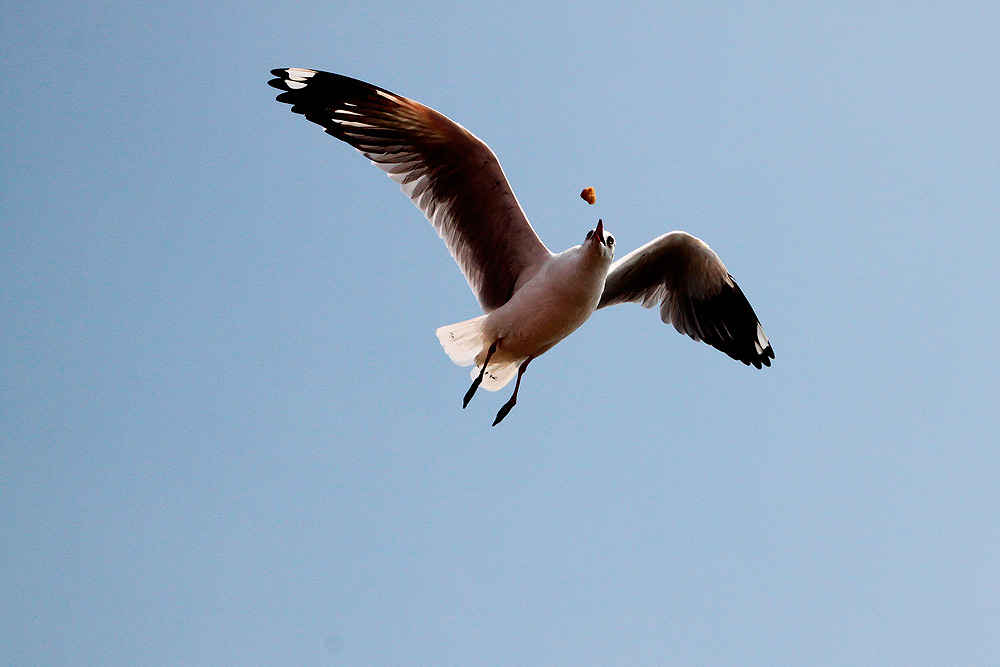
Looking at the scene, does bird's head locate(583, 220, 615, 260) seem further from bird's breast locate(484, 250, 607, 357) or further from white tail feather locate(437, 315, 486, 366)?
white tail feather locate(437, 315, 486, 366)

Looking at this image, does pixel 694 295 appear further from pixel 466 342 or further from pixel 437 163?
pixel 437 163

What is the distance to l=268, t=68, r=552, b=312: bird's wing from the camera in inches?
228

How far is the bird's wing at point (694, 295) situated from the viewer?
684 centimetres

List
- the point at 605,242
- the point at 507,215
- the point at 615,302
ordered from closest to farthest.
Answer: the point at 605,242 < the point at 507,215 < the point at 615,302

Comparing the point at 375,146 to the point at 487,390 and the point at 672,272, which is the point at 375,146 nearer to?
the point at 487,390

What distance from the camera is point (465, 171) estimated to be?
599cm

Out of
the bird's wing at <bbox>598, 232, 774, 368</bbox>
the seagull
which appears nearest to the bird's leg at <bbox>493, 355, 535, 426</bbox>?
the seagull

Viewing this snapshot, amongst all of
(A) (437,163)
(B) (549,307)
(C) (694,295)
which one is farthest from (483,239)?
(C) (694,295)

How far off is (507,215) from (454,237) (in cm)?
39

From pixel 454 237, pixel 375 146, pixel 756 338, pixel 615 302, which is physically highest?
pixel 375 146

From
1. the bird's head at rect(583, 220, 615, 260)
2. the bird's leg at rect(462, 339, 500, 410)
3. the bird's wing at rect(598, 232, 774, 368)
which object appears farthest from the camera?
the bird's wing at rect(598, 232, 774, 368)

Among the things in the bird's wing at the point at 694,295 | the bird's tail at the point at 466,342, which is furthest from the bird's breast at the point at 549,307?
the bird's wing at the point at 694,295

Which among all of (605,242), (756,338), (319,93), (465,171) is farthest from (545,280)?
(756,338)

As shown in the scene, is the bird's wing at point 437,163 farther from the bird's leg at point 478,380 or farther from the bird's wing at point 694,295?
the bird's wing at point 694,295
